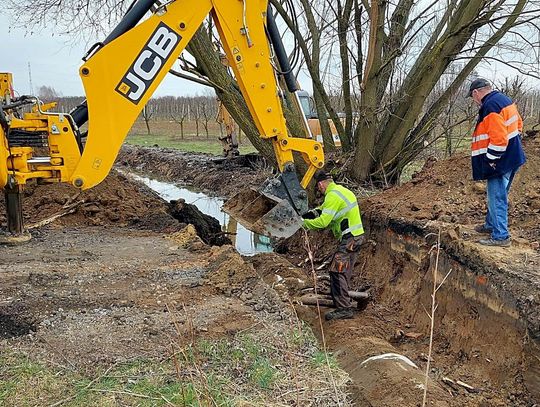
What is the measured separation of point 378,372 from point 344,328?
146 cm

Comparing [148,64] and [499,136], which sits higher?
[148,64]

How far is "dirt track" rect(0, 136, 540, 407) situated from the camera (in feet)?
16.1

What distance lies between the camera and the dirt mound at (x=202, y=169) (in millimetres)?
17234

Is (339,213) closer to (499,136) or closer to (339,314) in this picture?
(339,314)

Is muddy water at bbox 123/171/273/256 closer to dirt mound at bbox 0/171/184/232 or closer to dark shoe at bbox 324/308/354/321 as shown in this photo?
dirt mound at bbox 0/171/184/232

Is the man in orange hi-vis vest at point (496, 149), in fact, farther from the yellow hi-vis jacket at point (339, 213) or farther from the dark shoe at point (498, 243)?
the yellow hi-vis jacket at point (339, 213)

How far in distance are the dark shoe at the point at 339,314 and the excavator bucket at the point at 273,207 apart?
1228mm

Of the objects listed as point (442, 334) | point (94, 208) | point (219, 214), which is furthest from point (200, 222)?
point (442, 334)

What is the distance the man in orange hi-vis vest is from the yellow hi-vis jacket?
1400mm

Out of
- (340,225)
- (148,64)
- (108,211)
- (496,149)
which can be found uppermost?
(148,64)

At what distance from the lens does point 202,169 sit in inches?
818

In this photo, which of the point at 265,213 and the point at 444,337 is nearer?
the point at 444,337

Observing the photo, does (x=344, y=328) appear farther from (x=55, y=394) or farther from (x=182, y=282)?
(x=55, y=394)

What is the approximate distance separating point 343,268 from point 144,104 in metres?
3.01
